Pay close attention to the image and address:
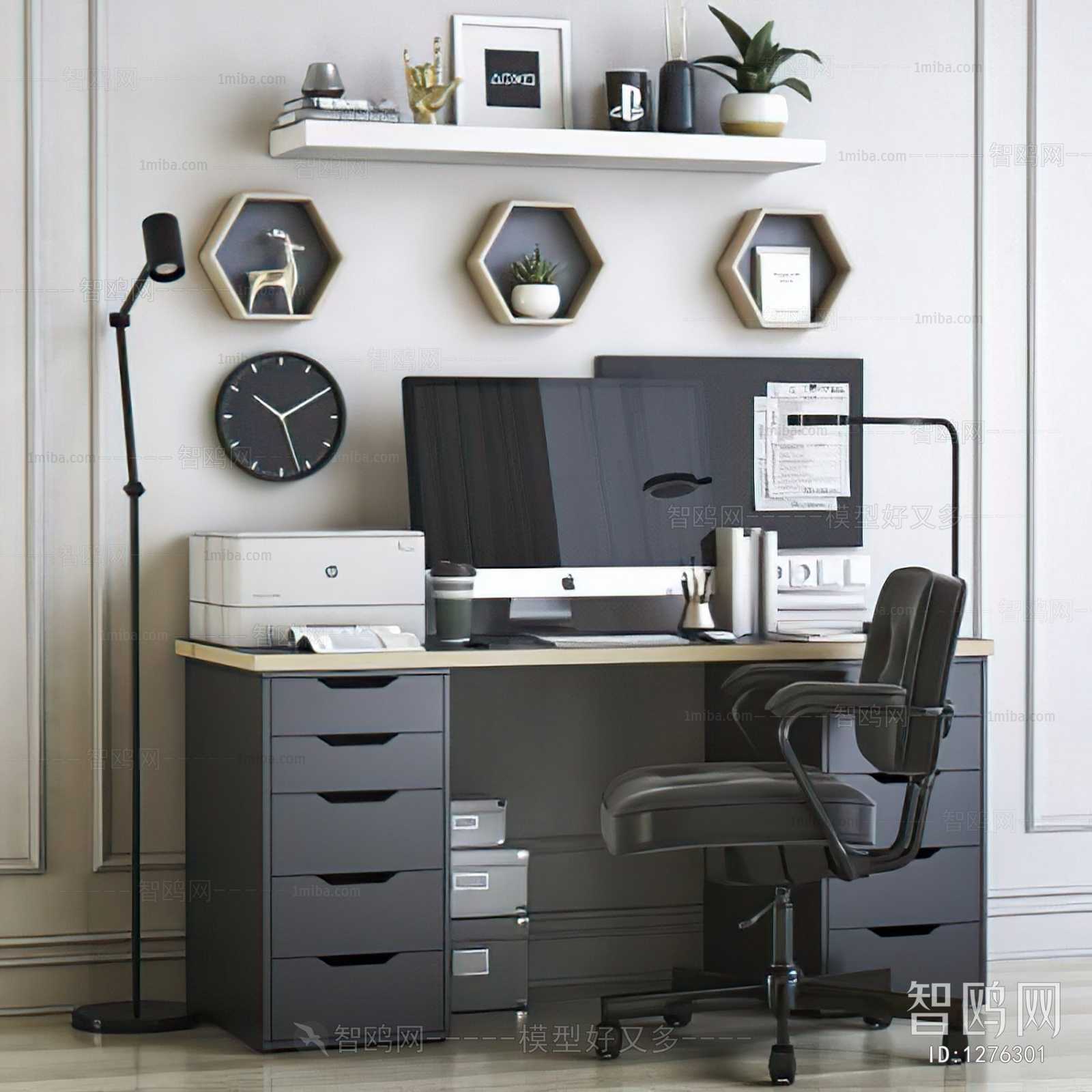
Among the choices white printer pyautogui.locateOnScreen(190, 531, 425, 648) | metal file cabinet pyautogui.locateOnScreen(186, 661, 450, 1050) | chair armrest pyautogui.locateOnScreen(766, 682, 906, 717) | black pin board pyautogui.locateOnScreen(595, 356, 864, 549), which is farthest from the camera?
black pin board pyautogui.locateOnScreen(595, 356, 864, 549)

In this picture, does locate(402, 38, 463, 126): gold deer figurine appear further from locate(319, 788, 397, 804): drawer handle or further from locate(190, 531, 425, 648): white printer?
locate(319, 788, 397, 804): drawer handle

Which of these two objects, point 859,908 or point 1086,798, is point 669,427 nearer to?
point 859,908

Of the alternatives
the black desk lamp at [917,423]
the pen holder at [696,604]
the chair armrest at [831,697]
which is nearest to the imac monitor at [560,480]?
the pen holder at [696,604]

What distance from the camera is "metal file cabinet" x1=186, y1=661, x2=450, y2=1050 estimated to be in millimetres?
3283

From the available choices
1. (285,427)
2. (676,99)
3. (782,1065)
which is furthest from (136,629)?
(676,99)

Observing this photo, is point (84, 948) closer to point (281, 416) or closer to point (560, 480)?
point (281, 416)

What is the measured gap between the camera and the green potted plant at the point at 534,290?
3916mm

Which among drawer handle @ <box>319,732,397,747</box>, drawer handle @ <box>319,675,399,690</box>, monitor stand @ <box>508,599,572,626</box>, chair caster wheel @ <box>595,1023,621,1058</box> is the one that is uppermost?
monitor stand @ <box>508,599,572,626</box>

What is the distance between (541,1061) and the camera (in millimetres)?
3350

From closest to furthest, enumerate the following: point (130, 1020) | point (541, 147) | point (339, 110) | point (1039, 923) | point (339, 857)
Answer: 1. point (339, 857)
2. point (130, 1020)
3. point (339, 110)
4. point (541, 147)
5. point (1039, 923)

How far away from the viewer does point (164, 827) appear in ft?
12.5

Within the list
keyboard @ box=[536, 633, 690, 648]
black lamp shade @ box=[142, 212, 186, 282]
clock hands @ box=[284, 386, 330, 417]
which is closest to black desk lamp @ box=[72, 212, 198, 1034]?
black lamp shade @ box=[142, 212, 186, 282]

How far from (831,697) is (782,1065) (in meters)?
0.70

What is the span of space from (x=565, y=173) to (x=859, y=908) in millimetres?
1824
